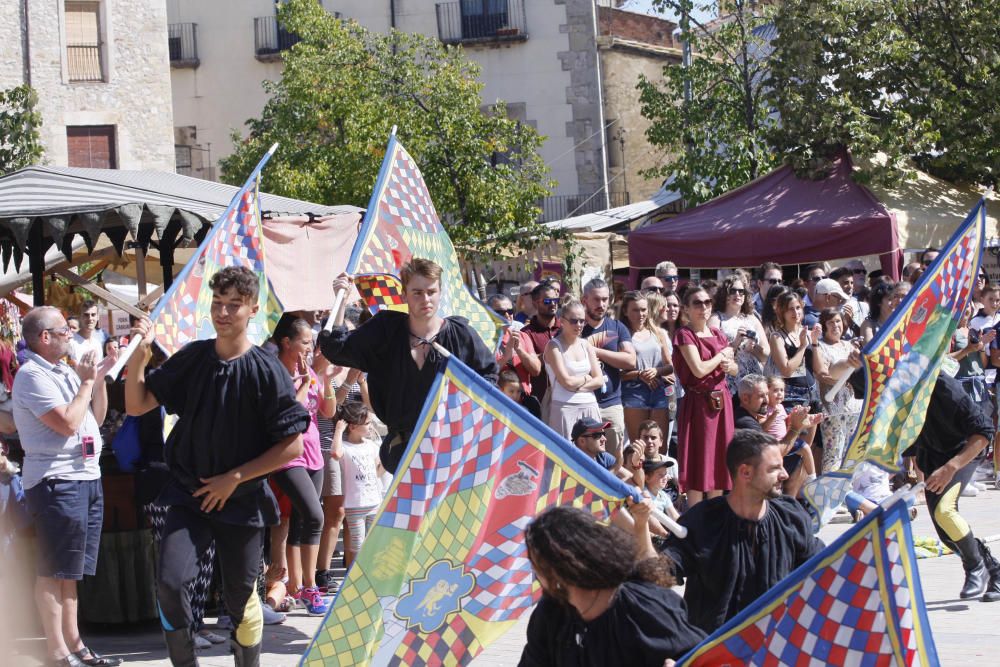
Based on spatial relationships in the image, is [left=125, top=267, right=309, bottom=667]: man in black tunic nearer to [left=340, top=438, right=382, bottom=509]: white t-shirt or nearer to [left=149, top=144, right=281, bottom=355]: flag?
[left=149, top=144, right=281, bottom=355]: flag

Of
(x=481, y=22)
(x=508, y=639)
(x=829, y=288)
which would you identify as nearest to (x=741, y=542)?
(x=508, y=639)

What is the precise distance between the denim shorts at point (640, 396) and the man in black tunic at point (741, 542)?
5665mm

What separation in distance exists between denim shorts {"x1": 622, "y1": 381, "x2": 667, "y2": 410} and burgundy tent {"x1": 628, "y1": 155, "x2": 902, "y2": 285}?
7.49m

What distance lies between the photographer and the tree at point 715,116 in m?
21.6

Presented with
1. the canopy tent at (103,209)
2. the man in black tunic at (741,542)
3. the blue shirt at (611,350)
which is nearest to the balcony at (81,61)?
the canopy tent at (103,209)

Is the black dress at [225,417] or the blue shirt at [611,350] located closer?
the black dress at [225,417]

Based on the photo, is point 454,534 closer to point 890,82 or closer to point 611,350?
point 611,350

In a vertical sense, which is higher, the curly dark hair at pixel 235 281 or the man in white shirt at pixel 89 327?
the man in white shirt at pixel 89 327

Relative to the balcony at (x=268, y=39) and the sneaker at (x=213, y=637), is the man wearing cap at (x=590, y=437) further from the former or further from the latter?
the balcony at (x=268, y=39)

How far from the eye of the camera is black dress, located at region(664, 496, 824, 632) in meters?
4.93

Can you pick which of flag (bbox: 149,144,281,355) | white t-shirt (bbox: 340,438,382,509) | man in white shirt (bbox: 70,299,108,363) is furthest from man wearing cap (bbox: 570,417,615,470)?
man in white shirt (bbox: 70,299,108,363)

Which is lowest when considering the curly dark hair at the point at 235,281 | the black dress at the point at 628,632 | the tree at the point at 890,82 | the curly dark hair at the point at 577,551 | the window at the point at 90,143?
the black dress at the point at 628,632

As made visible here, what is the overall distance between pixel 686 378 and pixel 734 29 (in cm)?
1307

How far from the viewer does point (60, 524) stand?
6.88m
